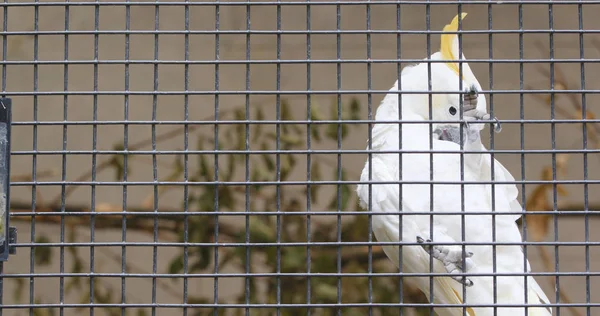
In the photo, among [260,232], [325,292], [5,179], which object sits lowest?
[325,292]

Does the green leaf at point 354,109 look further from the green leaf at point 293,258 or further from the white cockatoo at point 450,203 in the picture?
the green leaf at point 293,258

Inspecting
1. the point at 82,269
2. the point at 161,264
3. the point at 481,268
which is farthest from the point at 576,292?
the point at 82,269

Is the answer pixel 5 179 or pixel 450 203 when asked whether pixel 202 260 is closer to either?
pixel 450 203

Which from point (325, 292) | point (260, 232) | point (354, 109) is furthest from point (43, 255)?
point (354, 109)

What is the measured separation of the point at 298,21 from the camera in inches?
93.8

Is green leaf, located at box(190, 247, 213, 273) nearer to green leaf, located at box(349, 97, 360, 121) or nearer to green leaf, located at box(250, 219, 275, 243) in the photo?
green leaf, located at box(250, 219, 275, 243)

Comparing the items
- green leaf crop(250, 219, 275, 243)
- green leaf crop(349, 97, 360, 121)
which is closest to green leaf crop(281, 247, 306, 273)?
green leaf crop(250, 219, 275, 243)

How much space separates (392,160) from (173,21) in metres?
1.07

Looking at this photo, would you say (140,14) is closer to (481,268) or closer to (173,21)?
(173,21)

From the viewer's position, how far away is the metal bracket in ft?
3.08

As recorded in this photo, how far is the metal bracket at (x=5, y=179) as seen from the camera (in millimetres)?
938

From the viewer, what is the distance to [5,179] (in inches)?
36.9

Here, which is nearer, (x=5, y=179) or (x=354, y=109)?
(x=5, y=179)

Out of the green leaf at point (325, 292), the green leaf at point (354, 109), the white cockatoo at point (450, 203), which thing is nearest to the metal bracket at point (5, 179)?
the white cockatoo at point (450, 203)
